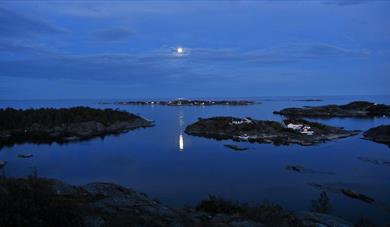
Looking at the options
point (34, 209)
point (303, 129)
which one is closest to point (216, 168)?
point (303, 129)

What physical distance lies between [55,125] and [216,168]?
52.6m

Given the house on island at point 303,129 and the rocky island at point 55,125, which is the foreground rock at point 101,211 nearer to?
the rocky island at point 55,125

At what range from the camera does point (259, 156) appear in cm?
5847

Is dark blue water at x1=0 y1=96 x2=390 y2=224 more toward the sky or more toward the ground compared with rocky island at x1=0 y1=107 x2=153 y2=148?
more toward the ground

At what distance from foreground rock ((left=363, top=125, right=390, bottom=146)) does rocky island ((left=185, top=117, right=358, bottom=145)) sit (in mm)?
4341

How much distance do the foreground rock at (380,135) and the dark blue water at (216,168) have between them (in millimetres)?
3978

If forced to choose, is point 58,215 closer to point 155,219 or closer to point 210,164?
point 155,219

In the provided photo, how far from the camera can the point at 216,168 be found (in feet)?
163

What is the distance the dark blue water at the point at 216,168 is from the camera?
1396 inches

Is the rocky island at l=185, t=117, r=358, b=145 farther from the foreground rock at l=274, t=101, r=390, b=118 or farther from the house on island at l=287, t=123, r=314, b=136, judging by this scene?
the foreground rock at l=274, t=101, r=390, b=118

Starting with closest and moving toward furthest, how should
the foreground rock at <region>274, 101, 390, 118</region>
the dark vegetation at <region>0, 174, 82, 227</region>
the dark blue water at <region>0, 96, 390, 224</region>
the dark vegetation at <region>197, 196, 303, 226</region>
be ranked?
the dark vegetation at <region>0, 174, 82, 227</region> → the dark vegetation at <region>197, 196, 303, 226</region> → the dark blue water at <region>0, 96, 390, 224</region> → the foreground rock at <region>274, 101, 390, 118</region>

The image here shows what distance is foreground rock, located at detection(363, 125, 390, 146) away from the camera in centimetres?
7669

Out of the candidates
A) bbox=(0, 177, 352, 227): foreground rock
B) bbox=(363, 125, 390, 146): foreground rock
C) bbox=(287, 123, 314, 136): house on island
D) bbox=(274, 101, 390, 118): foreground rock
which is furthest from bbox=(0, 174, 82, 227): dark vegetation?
bbox=(274, 101, 390, 118): foreground rock

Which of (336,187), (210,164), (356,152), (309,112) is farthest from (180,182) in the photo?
(309,112)
